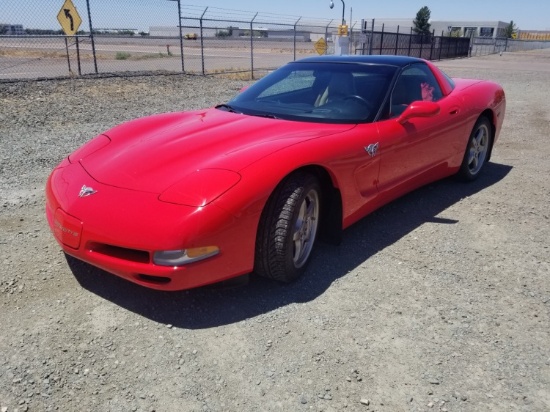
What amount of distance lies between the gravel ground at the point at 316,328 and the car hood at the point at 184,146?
26.6 inches

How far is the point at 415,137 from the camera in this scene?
382cm

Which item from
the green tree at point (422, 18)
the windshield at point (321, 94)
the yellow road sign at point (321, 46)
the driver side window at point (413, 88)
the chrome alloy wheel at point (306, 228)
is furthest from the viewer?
the green tree at point (422, 18)

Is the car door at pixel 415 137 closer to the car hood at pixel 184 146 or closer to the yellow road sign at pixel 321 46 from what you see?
the car hood at pixel 184 146

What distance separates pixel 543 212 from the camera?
14.2 feet

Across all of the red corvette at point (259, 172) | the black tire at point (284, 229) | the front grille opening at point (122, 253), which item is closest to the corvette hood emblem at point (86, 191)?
the red corvette at point (259, 172)

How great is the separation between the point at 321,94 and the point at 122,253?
212 centimetres

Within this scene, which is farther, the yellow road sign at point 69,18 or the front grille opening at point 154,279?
the yellow road sign at point 69,18

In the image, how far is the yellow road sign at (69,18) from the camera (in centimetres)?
1137

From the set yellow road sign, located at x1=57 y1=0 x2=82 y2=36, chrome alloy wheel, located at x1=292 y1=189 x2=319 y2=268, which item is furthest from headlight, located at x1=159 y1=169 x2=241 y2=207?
yellow road sign, located at x1=57 y1=0 x2=82 y2=36

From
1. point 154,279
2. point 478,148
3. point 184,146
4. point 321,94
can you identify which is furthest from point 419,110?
point 154,279

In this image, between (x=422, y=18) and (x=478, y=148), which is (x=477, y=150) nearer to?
(x=478, y=148)

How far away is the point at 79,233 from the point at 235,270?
0.85m

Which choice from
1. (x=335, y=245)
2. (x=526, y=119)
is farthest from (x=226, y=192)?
(x=526, y=119)

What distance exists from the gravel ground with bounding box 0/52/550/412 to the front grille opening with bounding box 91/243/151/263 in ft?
1.23
